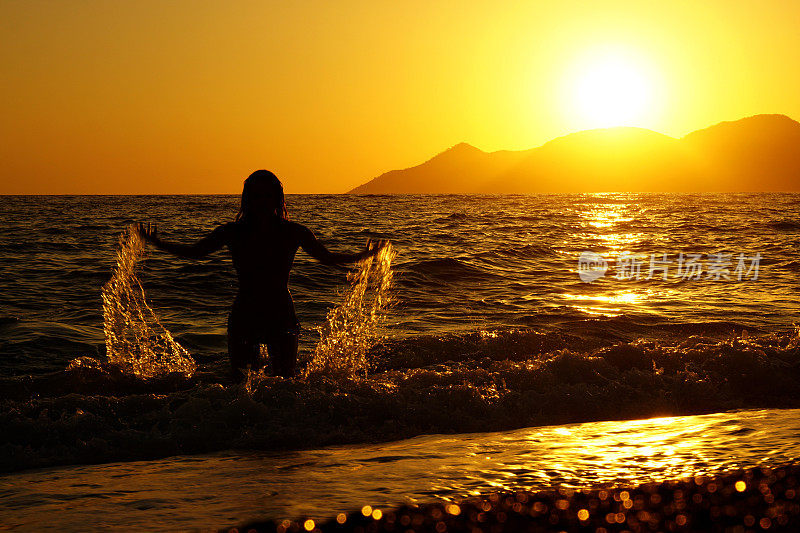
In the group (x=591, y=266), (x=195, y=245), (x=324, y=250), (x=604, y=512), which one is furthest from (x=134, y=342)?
(x=591, y=266)

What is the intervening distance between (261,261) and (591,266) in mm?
15996

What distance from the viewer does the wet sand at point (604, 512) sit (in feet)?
11.0

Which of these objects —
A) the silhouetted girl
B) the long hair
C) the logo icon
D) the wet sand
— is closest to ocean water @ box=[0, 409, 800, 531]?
the wet sand

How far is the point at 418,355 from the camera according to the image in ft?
31.0

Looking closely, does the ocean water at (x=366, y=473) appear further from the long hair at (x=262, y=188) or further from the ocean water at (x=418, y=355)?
the long hair at (x=262, y=188)

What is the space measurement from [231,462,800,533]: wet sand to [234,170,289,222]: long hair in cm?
285

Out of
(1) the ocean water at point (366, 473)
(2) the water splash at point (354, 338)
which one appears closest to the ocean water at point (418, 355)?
(2) the water splash at point (354, 338)

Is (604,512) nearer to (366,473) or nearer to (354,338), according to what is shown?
(366,473)

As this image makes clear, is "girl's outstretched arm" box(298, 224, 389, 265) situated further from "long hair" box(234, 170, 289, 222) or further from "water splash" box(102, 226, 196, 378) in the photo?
"water splash" box(102, 226, 196, 378)

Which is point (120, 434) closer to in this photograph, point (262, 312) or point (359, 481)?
point (262, 312)

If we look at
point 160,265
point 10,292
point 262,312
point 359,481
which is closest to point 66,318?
point 10,292

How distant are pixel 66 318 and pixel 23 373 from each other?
3481mm

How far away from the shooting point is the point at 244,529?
3430 millimetres

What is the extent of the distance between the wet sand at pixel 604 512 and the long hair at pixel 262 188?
285 centimetres
